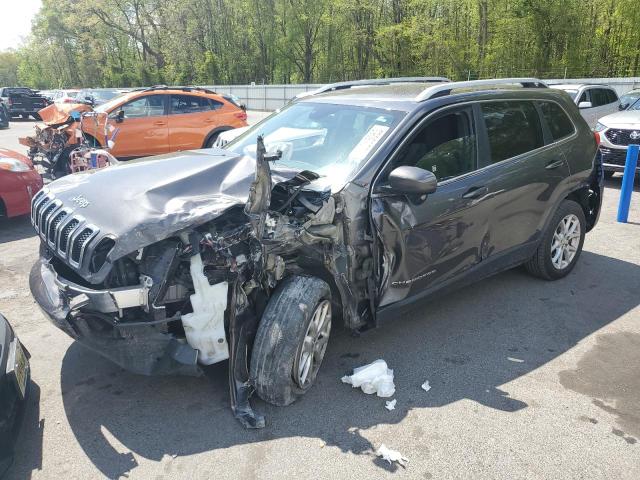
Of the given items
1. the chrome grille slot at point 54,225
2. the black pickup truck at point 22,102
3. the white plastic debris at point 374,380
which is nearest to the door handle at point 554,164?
the white plastic debris at point 374,380

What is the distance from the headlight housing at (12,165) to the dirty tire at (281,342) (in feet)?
17.1

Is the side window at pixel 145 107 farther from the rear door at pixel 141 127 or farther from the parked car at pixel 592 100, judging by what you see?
the parked car at pixel 592 100

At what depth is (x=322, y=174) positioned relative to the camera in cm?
340

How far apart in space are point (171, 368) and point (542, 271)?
3.64 m

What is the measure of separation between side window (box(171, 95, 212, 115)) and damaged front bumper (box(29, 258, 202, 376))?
8.69 m

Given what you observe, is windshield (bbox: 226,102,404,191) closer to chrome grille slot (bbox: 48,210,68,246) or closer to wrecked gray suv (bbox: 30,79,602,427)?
wrecked gray suv (bbox: 30,79,602,427)

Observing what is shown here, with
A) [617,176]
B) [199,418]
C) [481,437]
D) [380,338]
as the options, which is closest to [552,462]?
[481,437]

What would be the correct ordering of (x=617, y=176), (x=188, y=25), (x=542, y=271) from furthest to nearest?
(x=188, y=25) < (x=617, y=176) < (x=542, y=271)

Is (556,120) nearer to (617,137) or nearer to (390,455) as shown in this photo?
(390,455)

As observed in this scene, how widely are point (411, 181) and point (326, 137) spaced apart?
0.91 m

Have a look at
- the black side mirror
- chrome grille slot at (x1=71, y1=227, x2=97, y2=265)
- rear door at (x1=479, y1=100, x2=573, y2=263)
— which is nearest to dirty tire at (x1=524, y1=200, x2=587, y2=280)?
rear door at (x1=479, y1=100, x2=573, y2=263)

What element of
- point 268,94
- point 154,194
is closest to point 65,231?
point 154,194

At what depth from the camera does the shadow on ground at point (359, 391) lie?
2842 mm

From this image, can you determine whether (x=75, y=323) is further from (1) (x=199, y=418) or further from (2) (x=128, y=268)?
(1) (x=199, y=418)
